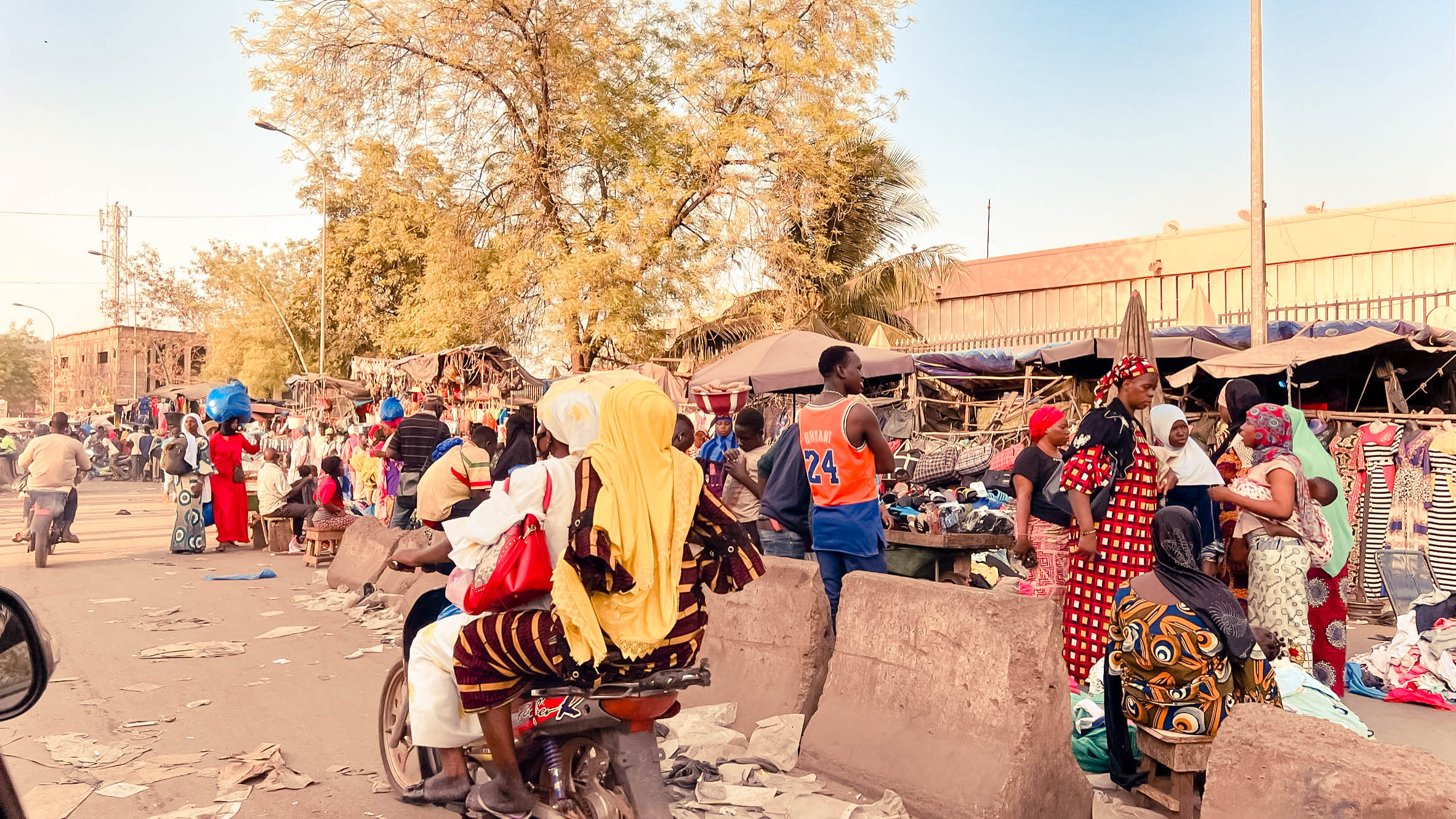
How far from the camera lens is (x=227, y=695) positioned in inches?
270

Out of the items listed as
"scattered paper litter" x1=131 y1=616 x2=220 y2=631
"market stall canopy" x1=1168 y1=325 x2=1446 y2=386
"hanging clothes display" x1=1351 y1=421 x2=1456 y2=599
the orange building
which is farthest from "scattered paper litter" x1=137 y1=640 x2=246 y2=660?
the orange building

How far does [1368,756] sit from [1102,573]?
3.06m

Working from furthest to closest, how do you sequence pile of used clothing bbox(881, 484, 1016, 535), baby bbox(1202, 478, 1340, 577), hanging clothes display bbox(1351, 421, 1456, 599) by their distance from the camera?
hanging clothes display bbox(1351, 421, 1456, 599) → pile of used clothing bbox(881, 484, 1016, 535) → baby bbox(1202, 478, 1340, 577)

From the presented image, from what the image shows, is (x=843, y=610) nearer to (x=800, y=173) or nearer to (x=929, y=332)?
(x=800, y=173)

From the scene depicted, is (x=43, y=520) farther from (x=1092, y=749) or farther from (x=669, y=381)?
(x=1092, y=749)

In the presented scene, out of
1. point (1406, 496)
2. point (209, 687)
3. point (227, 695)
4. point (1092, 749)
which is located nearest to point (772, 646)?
point (1092, 749)

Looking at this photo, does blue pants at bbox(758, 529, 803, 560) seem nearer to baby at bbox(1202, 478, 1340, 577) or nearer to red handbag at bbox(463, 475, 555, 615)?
baby at bbox(1202, 478, 1340, 577)

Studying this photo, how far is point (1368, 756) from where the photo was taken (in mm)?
2943

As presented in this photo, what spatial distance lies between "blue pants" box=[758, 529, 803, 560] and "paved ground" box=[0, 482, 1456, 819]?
2.81 metres

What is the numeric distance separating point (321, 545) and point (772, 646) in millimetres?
9226

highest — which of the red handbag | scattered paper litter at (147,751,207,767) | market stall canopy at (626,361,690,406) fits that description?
market stall canopy at (626,361,690,406)

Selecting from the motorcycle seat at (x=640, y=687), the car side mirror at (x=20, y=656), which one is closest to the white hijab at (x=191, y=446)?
the motorcycle seat at (x=640, y=687)

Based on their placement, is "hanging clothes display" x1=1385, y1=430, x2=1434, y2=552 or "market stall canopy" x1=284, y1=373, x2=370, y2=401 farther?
"market stall canopy" x1=284, y1=373, x2=370, y2=401

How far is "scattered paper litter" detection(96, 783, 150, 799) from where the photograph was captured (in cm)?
493
